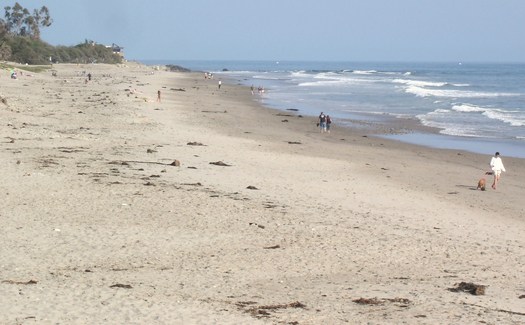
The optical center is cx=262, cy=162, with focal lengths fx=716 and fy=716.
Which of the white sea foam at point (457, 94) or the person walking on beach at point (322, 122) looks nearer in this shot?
the person walking on beach at point (322, 122)

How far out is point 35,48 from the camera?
104812mm

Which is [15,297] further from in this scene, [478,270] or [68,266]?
[478,270]

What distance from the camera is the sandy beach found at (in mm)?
9102

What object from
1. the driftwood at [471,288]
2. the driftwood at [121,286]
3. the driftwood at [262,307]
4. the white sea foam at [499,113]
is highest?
the white sea foam at [499,113]

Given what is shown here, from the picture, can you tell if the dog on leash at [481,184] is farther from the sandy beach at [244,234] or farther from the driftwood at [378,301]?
the driftwood at [378,301]

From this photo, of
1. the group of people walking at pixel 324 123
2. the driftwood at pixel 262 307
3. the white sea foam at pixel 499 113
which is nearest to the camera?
the driftwood at pixel 262 307

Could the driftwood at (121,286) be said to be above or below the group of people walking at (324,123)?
below

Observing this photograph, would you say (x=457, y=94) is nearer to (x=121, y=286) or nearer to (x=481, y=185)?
(x=481, y=185)

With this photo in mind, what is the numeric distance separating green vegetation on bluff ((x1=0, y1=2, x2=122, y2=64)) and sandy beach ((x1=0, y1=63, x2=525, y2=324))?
75.7 meters

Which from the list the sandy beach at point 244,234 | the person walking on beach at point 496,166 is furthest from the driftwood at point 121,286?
the person walking on beach at point 496,166

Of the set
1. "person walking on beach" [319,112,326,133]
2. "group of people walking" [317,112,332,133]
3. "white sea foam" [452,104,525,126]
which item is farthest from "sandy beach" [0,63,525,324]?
"white sea foam" [452,104,525,126]

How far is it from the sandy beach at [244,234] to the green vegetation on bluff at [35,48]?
75.7 meters

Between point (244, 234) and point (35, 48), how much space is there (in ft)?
326

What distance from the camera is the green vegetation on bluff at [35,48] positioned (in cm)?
9744
